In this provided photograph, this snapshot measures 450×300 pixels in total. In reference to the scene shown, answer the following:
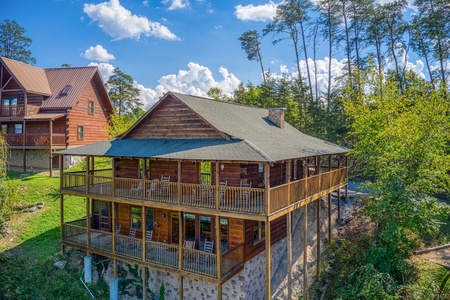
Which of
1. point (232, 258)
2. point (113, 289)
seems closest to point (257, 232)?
point (232, 258)

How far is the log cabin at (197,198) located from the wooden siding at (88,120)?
12.0 metres

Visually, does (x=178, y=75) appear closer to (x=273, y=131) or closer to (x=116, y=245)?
(x=273, y=131)

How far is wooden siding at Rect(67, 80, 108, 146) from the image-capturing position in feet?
91.9

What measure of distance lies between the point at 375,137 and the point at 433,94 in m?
3.67

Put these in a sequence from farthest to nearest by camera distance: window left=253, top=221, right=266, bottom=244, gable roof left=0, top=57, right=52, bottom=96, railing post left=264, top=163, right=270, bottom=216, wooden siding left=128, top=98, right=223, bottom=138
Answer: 1. gable roof left=0, top=57, right=52, bottom=96
2. wooden siding left=128, top=98, right=223, bottom=138
3. window left=253, top=221, right=266, bottom=244
4. railing post left=264, top=163, right=270, bottom=216

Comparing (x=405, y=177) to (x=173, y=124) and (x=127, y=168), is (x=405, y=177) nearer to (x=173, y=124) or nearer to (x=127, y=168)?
(x=173, y=124)

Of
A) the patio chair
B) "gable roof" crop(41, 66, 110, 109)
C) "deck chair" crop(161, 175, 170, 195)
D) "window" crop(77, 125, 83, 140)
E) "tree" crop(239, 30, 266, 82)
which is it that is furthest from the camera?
"tree" crop(239, 30, 266, 82)

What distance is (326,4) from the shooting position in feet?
113

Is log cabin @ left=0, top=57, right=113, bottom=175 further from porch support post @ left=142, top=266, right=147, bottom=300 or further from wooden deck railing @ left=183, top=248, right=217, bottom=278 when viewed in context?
wooden deck railing @ left=183, top=248, right=217, bottom=278

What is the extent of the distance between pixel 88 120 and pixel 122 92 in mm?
22154

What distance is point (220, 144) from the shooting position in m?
13.5

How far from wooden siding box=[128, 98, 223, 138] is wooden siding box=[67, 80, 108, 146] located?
44.6 feet

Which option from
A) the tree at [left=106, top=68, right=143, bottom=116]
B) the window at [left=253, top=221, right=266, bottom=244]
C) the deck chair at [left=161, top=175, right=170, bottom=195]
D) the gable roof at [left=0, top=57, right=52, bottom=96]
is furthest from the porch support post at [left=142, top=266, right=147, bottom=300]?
the tree at [left=106, top=68, right=143, bottom=116]

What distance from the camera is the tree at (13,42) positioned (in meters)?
46.2
